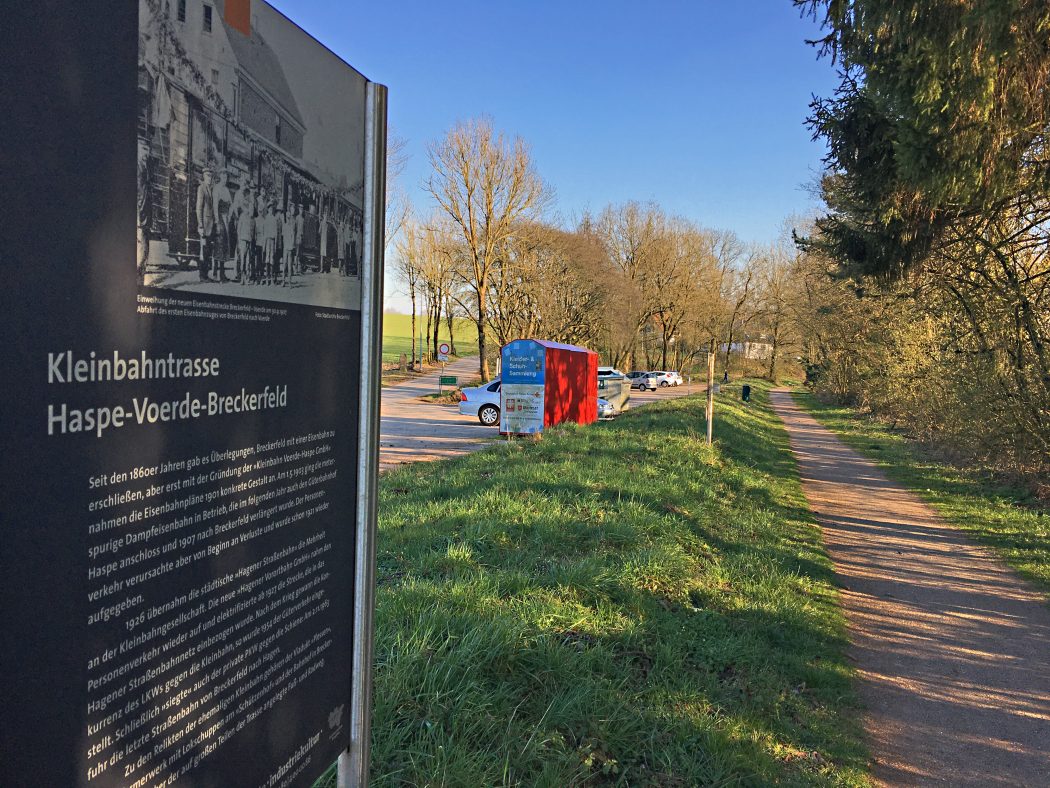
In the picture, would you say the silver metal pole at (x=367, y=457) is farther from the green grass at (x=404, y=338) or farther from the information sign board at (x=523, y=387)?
the green grass at (x=404, y=338)

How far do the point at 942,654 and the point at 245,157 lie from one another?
243 inches

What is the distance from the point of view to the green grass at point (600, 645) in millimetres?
3232

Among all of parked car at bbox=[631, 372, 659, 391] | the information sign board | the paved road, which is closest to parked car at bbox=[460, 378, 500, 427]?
the paved road

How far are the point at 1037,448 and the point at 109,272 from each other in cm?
1308

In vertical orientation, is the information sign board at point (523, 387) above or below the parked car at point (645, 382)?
above

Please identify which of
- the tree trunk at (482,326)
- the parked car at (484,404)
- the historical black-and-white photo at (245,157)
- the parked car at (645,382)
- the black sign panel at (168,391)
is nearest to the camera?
the black sign panel at (168,391)

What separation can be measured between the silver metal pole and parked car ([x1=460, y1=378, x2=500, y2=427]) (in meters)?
20.9

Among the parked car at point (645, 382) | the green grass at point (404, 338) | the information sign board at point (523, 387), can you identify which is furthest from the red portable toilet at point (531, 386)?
the green grass at point (404, 338)

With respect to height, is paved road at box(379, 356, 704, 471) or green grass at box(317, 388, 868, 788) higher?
green grass at box(317, 388, 868, 788)

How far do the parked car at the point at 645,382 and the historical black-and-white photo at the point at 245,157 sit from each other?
5229cm

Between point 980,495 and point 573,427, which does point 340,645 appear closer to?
point 980,495

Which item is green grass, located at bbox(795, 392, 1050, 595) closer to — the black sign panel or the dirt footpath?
the dirt footpath

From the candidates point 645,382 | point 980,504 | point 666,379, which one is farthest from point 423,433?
point 666,379

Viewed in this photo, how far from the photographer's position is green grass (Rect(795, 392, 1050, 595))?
816cm
